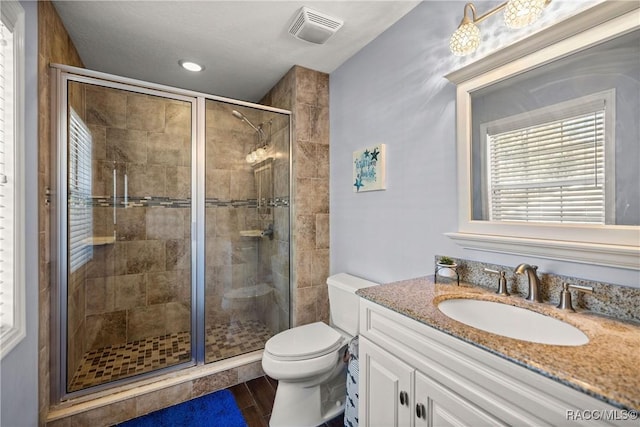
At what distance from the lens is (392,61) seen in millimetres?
1746

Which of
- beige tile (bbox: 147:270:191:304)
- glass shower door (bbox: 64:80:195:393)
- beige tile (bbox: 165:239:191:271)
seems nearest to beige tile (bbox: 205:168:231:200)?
glass shower door (bbox: 64:80:195:393)

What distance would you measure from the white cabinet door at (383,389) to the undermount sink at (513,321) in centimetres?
29

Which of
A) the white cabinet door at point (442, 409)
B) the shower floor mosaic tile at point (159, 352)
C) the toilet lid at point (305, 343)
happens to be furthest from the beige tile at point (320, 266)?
the white cabinet door at point (442, 409)

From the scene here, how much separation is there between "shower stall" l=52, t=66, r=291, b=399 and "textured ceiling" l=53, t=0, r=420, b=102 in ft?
1.08

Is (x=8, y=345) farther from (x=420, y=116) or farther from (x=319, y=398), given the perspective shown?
(x=420, y=116)

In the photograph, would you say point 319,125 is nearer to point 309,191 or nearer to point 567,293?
point 309,191

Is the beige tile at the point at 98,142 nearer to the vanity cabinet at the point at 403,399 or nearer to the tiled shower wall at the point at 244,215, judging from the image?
the tiled shower wall at the point at 244,215

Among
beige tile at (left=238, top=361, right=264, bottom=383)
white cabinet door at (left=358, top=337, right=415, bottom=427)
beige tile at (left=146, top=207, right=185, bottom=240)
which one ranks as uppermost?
beige tile at (left=146, top=207, right=185, bottom=240)

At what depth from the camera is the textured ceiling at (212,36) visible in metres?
1.59

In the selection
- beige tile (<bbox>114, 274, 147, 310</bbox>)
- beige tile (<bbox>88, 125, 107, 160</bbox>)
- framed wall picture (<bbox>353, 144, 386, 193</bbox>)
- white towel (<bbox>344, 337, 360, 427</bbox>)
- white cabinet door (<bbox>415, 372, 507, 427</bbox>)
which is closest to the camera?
white cabinet door (<bbox>415, 372, 507, 427</bbox>)

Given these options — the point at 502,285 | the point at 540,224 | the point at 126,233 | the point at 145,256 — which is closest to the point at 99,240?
the point at 126,233

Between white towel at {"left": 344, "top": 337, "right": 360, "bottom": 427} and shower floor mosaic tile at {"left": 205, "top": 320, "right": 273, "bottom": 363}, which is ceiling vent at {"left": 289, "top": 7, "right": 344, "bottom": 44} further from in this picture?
shower floor mosaic tile at {"left": 205, "top": 320, "right": 273, "bottom": 363}

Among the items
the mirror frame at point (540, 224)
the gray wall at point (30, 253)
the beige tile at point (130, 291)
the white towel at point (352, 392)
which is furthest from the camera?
the beige tile at point (130, 291)

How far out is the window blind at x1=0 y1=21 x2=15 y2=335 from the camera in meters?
1.18
